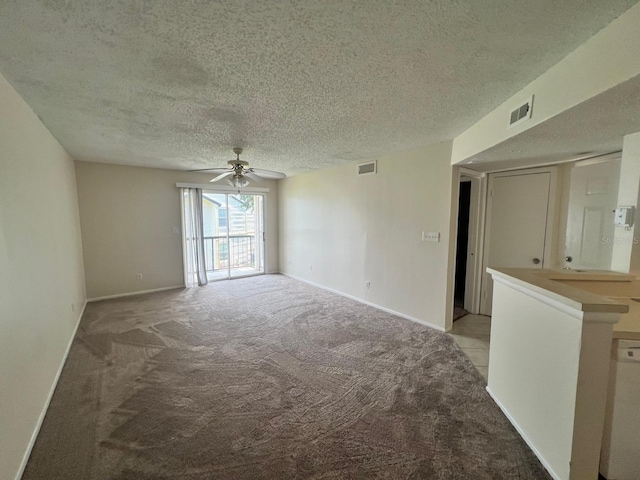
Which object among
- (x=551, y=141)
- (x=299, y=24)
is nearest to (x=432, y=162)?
(x=551, y=141)

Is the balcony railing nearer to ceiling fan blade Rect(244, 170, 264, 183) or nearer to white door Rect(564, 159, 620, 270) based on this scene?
ceiling fan blade Rect(244, 170, 264, 183)

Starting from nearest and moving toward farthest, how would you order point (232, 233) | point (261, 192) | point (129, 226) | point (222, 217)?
point (129, 226) < point (222, 217) < point (261, 192) < point (232, 233)

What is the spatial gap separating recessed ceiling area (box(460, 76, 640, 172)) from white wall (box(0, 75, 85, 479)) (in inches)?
135

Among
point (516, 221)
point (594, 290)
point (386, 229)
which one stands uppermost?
point (516, 221)

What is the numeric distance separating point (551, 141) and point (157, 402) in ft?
12.4

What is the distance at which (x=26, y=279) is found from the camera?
179 centimetres

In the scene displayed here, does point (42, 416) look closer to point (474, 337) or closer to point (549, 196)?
point (474, 337)

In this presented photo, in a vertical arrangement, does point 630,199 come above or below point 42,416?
above

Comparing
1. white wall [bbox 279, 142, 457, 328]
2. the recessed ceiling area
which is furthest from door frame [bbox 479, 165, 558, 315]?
white wall [bbox 279, 142, 457, 328]

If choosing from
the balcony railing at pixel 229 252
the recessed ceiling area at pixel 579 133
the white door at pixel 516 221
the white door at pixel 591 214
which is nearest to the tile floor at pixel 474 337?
the white door at pixel 516 221

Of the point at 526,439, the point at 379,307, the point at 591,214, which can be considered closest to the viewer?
the point at 526,439

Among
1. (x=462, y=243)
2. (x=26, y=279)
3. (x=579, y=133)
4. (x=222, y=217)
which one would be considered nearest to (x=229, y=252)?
(x=222, y=217)

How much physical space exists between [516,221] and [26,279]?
5037 mm

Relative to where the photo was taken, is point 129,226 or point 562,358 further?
point 129,226
